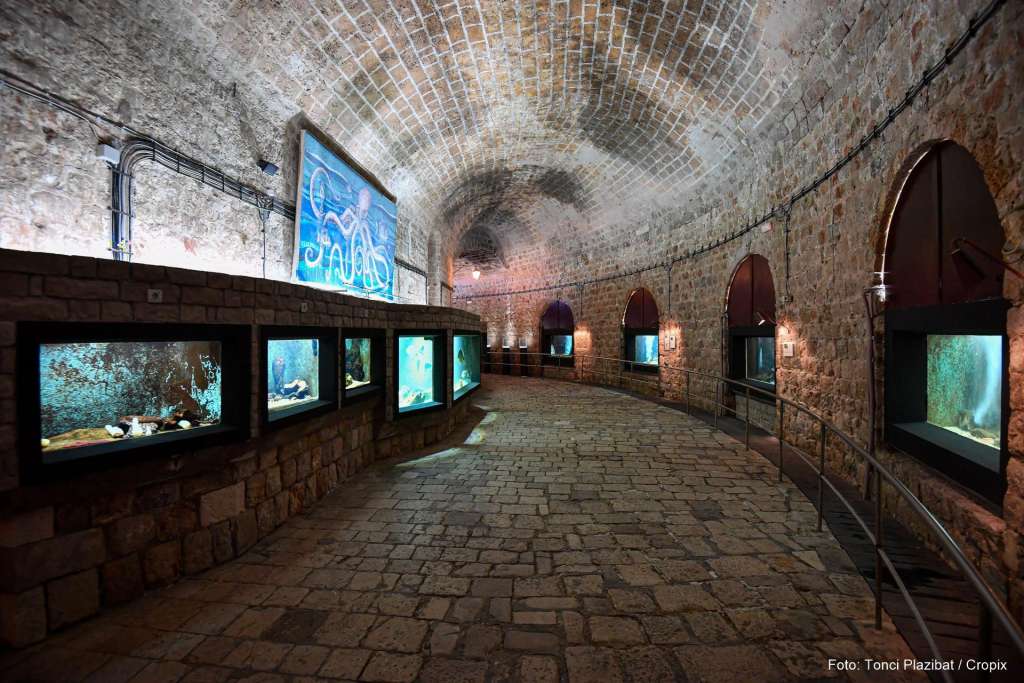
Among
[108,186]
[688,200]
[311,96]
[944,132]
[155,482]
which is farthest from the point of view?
[688,200]

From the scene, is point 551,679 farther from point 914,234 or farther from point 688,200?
point 688,200

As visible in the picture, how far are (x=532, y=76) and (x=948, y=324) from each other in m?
7.46

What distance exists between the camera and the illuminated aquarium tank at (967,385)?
3727 millimetres

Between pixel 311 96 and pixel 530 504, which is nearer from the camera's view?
pixel 530 504

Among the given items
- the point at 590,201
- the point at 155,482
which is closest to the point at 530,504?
the point at 155,482

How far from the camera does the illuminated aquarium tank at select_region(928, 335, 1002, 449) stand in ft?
12.2

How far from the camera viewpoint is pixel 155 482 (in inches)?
121

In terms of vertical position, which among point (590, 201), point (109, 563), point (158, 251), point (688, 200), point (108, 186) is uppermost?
point (590, 201)

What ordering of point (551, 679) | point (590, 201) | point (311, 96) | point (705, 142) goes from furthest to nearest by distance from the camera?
1. point (590, 201)
2. point (705, 142)
3. point (311, 96)
4. point (551, 679)

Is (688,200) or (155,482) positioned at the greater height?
(688,200)

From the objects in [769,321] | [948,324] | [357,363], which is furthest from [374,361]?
[769,321]

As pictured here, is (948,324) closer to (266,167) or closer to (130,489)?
(130,489)

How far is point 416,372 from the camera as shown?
275 inches

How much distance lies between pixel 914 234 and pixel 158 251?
26.9ft
